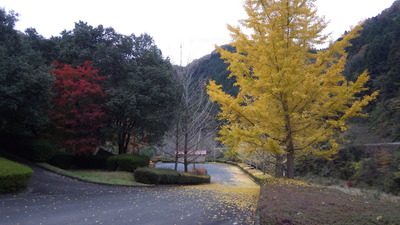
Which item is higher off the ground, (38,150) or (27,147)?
(27,147)

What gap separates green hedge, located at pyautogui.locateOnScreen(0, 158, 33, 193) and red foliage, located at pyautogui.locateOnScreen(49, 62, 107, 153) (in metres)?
5.39

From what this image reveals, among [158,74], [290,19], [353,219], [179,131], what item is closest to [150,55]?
[158,74]

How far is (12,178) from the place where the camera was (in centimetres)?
877

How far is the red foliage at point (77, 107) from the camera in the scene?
1464cm

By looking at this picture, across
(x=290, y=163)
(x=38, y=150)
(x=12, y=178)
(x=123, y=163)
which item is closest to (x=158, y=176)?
(x=123, y=163)

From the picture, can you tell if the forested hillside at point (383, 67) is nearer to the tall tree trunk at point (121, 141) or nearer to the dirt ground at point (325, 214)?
the dirt ground at point (325, 214)

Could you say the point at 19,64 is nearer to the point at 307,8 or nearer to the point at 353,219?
the point at 307,8

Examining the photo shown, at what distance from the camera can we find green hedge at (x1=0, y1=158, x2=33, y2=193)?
8.62 meters

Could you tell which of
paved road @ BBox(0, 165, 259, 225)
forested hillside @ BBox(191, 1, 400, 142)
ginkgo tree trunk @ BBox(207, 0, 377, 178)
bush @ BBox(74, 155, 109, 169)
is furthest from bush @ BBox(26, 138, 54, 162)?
forested hillside @ BBox(191, 1, 400, 142)

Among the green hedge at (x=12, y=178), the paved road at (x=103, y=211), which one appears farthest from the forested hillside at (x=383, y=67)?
the green hedge at (x=12, y=178)

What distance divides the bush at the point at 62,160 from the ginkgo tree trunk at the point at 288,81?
36.1ft

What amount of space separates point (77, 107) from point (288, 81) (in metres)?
11.5

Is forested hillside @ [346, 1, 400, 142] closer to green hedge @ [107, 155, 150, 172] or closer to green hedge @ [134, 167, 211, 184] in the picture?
Answer: green hedge @ [134, 167, 211, 184]

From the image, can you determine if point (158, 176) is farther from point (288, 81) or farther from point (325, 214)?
point (325, 214)
